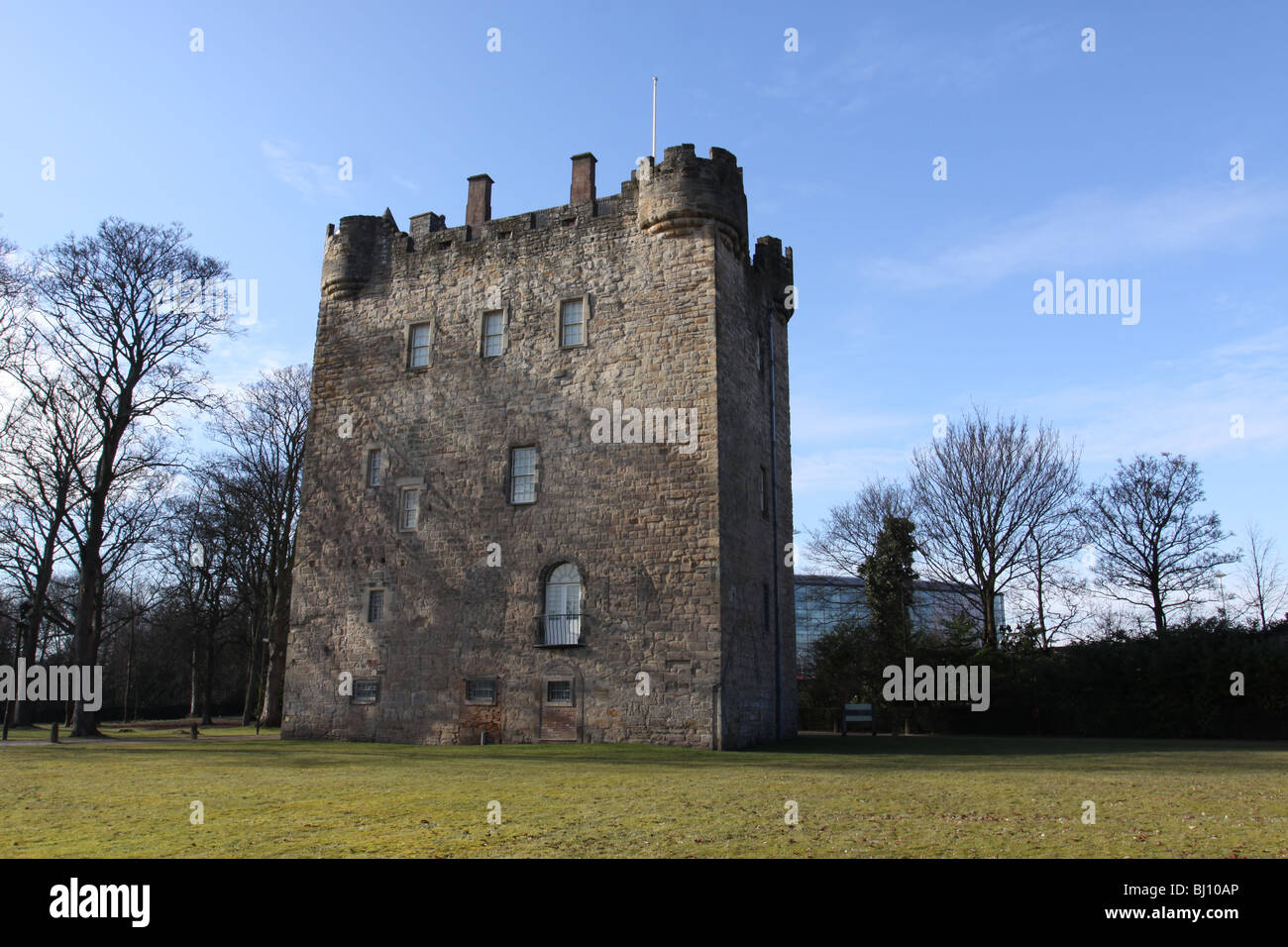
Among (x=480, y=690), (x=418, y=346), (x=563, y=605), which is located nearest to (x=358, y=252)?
(x=418, y=346)

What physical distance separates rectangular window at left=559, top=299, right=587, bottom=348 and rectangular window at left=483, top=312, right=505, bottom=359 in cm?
175

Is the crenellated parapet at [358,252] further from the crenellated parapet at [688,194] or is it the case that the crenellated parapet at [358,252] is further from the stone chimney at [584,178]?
the crenellated parapet at [688,194]

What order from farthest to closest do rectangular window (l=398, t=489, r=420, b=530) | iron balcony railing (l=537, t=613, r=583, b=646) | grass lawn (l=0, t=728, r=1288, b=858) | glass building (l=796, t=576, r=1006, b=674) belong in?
glass building (l=796, t=576, r=1006, b=674), rectangular window (l=398, t=489, r=420, b=530), iron balcony railing (l=537, t=613, r=583, b=646), grass lawn (l=0, t=728, r=1288, b=858)

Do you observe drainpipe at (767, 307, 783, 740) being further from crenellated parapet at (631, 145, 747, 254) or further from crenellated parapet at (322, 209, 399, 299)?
crenellated parapet at (322, 209, 399, 299)

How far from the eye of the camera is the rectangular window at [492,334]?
25.7 meters

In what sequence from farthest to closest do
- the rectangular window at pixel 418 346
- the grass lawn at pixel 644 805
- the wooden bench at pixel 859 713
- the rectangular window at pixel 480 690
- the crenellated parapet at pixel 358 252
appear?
the wooden bench at pixel 859 713, the crenellated parapet at pixel 358 252, the rectangular window at pixel 418 346, the rectangular window at pixel 480 690, the grass lawn at pixel 644 805

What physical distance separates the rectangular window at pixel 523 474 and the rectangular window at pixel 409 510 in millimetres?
3037

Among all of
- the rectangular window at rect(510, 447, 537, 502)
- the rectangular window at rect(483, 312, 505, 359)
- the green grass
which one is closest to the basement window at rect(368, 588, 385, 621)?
the rectangular window at rect(510, 447, 537, 502)

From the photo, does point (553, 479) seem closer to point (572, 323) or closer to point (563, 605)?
point (563, 605)

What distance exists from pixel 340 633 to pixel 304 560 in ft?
8.36

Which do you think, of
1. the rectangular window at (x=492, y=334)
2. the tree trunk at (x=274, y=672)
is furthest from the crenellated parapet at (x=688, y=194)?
the tree trunk at (x=274, y=672)

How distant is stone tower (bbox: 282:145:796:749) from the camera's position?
22422 mm

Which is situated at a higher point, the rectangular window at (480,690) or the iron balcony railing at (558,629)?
the iron balcony railing at (558,629)

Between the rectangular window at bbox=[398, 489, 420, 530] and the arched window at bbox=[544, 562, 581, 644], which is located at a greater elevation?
the rectangular window at bbox=[398, 489, 420, 530]
